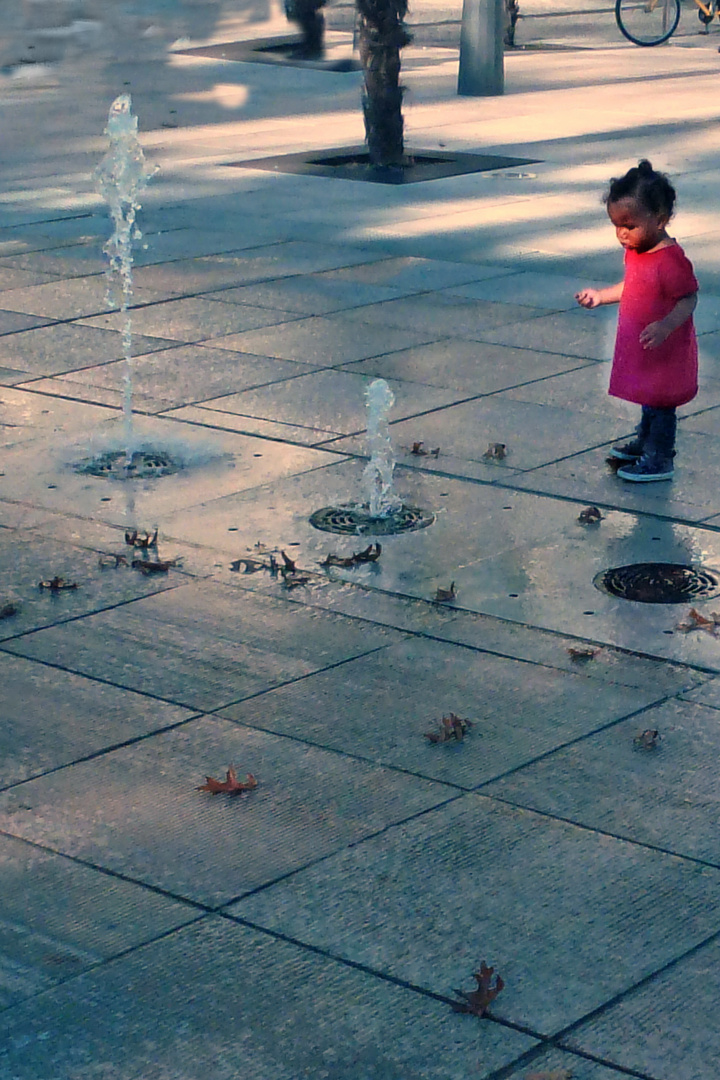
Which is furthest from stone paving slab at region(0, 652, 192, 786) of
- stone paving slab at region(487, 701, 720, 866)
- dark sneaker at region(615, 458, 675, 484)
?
dark sneaker at region(615, 458, 675, 484)

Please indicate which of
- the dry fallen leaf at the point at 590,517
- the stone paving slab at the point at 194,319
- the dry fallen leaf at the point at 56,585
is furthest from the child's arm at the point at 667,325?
the stone paving slab at the point at 194,319

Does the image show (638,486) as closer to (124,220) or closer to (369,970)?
(369,970)

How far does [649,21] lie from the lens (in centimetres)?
2759

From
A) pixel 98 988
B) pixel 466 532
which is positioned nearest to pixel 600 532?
pixel 466 532

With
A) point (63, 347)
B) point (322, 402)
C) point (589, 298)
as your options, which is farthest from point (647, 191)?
point (63, 347)

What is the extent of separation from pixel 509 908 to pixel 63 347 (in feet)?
20.4

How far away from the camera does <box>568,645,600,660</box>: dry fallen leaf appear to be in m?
5.55

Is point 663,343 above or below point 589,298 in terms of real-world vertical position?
below

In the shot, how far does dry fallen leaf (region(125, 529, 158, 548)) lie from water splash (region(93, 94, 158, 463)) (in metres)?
0.96

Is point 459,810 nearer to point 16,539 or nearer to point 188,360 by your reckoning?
point 16,539

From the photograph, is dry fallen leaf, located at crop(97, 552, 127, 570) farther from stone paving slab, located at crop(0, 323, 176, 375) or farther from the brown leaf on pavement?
stone paving slab, located at crop(0, 323, 176, 375)

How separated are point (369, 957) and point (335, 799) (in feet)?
2.56

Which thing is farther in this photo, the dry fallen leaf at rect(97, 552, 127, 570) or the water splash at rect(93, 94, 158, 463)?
the water splash at rect(93, 94, 158, 463)

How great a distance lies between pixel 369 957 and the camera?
155 inches
